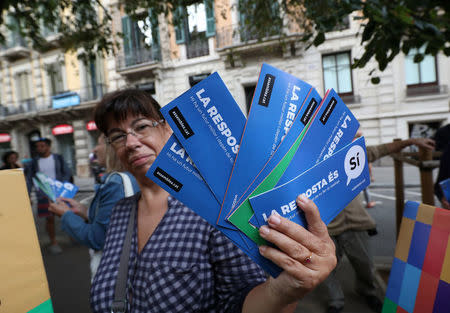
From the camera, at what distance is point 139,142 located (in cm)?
129

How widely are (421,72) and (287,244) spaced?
14.5m

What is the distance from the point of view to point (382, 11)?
1855mm

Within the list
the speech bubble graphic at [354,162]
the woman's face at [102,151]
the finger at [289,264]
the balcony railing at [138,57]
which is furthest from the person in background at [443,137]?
the balcony railing at [138,57]

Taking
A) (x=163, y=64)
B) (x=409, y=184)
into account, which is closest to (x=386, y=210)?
(x=409, y=184)

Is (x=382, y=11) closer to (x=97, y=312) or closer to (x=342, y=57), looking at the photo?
(x=97, y=312)

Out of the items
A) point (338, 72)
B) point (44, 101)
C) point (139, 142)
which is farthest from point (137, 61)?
point (139, 142)

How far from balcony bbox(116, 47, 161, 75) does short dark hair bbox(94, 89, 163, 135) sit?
14.4 meters

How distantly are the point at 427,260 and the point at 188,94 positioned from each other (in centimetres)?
107

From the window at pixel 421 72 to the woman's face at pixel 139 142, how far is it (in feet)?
45.3

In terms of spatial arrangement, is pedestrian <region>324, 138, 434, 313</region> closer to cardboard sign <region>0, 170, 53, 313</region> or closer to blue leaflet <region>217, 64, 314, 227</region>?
blue leaflet <region>217, 64, 314, 227</region>

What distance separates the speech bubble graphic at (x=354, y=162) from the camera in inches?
29.7

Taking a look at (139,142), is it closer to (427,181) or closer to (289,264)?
(289,264)

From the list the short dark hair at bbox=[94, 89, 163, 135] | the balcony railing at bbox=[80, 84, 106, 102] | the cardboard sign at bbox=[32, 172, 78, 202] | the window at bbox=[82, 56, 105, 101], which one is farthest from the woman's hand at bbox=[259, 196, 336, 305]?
the balcony railing at bbox=[80, 84, 106, 102]

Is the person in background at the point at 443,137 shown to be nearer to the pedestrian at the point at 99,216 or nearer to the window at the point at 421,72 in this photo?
the pedestrian at the point at 99,216
